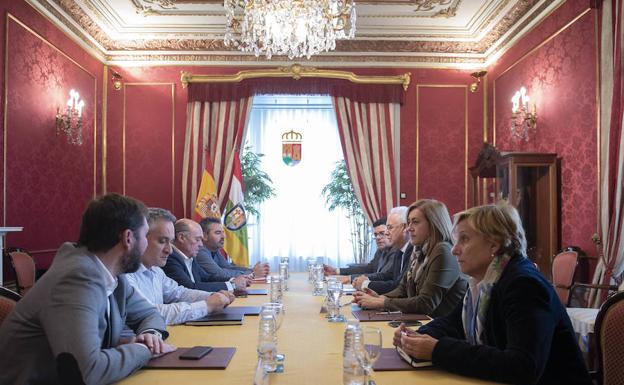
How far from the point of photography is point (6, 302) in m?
2.11

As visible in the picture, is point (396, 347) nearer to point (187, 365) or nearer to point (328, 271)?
point (187, 365)

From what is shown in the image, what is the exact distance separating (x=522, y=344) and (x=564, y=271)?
3.70 metres

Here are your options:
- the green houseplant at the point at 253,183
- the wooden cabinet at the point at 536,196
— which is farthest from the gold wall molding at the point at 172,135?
the wooden cabinet at the point at 536,196

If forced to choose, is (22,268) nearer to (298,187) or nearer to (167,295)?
(167,295)

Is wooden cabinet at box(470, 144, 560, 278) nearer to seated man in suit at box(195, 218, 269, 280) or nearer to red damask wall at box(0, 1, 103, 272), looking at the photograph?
seated man in suit at box(195, 218, 269, 280)

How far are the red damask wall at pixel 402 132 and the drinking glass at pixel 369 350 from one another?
6.28 meters

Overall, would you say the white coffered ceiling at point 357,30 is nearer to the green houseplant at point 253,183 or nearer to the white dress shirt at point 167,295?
the green houseplant at point 253,183

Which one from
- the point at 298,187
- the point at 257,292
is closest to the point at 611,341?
the point at 257,292

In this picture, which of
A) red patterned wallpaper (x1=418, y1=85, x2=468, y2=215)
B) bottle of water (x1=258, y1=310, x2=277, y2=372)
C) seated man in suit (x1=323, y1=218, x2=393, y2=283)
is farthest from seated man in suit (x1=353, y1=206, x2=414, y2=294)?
red patterned wallpaper (x1=418, y1=85, x2=468, y2=215)

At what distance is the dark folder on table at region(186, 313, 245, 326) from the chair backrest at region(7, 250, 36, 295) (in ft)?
9.71

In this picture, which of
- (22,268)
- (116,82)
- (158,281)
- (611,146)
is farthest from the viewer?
(116,82)

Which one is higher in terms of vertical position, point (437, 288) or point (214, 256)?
point (437, 288)

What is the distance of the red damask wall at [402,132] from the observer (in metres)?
7.83

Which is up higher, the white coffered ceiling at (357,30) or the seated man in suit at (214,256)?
the white coffered ceiling at (357,30)
